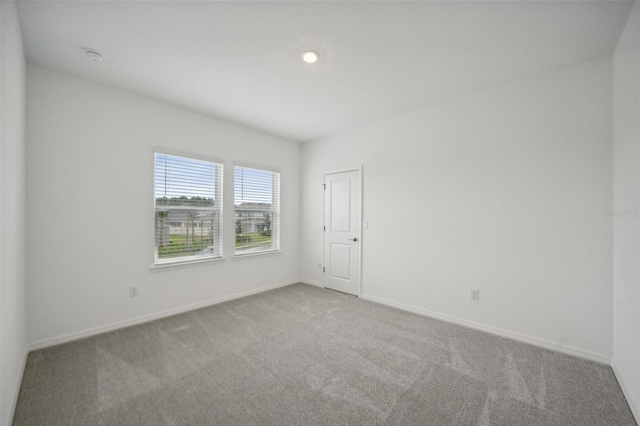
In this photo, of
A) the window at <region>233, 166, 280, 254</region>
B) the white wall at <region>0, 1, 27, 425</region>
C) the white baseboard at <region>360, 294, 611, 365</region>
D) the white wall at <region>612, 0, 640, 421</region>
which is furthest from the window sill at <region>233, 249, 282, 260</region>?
the white wall at <region>612, 0, 640, 421</region>

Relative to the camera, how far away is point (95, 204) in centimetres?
283

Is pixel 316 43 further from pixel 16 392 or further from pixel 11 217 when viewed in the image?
pixel 16 392

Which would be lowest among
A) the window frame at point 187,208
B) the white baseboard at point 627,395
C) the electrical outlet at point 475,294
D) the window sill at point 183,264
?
the white baseboard at point 627,395

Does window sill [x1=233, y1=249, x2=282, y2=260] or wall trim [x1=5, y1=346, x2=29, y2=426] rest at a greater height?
window sill [x1=233, y1=249, x2=282, y2=260]

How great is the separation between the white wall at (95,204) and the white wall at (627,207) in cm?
426

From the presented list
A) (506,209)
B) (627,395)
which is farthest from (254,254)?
(627,395)

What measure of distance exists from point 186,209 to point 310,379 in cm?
265

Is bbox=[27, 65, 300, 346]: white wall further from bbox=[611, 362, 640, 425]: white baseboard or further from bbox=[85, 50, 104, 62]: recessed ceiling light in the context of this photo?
bbox=[611, 362, 640, 425]: white baseboard

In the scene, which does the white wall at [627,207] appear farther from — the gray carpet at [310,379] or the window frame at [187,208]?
the window frame at [187,208]

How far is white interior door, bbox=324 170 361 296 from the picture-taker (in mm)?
4246

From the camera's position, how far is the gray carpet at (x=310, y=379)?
173 centimetres

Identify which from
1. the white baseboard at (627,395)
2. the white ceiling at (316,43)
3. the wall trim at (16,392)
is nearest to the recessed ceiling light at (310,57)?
the white ceiling at (316,43)

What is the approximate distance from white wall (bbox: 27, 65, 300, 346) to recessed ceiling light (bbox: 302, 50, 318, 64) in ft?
6.55

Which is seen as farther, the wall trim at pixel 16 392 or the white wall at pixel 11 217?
the wall trim at pixel 16 392
